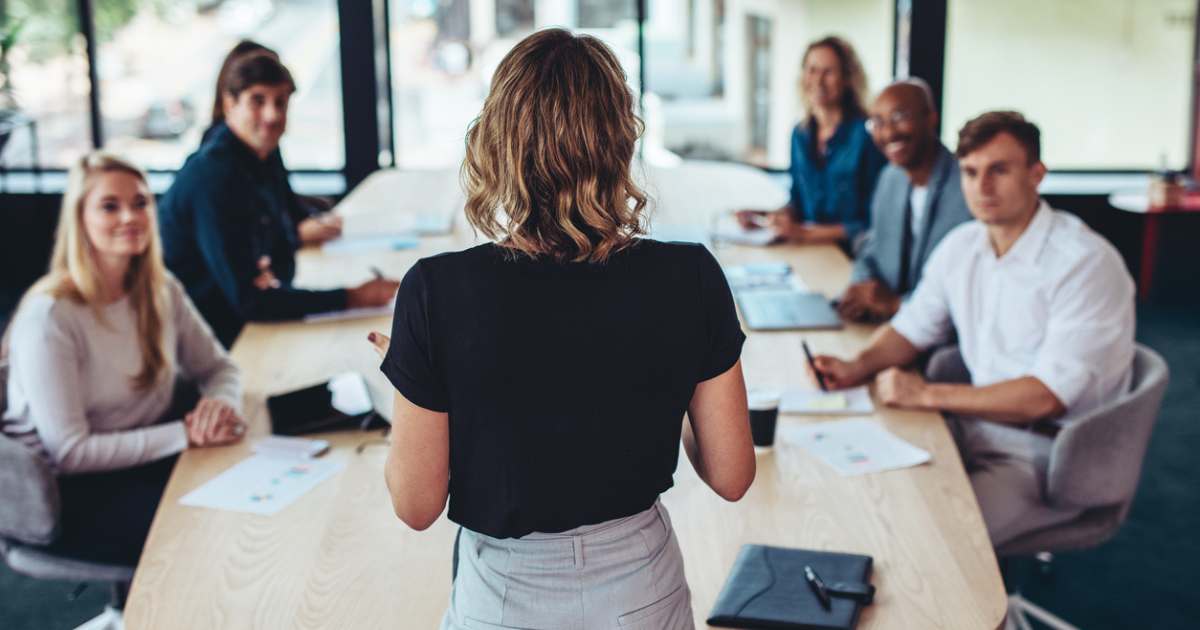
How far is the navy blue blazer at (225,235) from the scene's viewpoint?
2.67 meters

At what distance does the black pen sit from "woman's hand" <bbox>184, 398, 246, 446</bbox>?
119 centimetres

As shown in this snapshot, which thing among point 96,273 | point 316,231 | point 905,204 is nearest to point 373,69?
point 316,231

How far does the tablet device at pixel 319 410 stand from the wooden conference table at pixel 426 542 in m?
0.04

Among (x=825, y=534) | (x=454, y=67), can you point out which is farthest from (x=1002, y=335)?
(x=454, y=67)

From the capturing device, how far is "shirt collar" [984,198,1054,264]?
2312 mm

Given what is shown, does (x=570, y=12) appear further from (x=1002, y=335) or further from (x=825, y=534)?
(x=825, y=534)

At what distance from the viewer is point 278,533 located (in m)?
1.68

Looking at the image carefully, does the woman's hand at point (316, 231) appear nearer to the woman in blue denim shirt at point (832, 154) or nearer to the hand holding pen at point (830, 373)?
the woman in blue denim shirt at point (832, 154)

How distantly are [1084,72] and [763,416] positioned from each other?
→ 5133mm

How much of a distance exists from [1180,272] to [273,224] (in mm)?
5228

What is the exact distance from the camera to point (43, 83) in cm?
595

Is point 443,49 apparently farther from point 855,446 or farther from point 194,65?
point 855,446

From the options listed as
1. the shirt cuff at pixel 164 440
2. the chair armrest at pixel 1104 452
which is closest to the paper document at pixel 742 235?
the chair armrest at pixel 1104 452

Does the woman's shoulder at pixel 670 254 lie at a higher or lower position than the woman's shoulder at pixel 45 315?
higher
